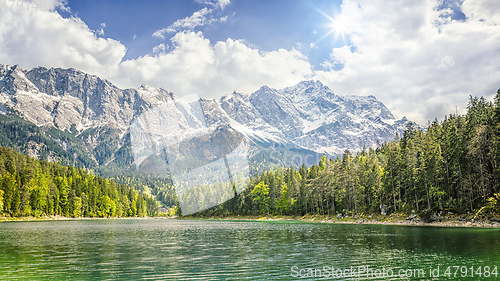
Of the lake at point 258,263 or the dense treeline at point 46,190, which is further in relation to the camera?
the dense treeline at point 46,190

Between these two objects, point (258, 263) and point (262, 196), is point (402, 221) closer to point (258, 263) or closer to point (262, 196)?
point (258, 263)

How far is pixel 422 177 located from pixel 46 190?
129719 mm

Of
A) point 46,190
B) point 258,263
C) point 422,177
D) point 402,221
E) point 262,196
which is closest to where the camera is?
point 258,263

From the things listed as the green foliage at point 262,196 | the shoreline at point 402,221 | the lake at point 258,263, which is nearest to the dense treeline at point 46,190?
the green foliage at point 262,196

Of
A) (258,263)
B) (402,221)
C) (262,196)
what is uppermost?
(262,196)

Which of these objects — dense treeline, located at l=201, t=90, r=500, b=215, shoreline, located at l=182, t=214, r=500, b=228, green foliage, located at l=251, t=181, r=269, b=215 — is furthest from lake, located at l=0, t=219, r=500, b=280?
green foliage, located at l=251, t=181, r=269, b=215

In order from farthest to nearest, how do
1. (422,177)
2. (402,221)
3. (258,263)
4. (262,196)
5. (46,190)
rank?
(262,196) < (46,190) < (402,221) < (422,177) < (258,263)

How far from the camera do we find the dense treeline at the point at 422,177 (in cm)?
6988

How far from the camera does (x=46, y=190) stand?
409 ft

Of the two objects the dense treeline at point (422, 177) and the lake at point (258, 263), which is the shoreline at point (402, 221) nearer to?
the dense treeline at point (422, 177)

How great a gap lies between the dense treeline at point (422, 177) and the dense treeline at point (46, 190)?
9145cm

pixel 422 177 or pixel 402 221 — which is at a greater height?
pixel 422 177

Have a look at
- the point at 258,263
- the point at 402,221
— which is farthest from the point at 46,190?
the point at 258,263

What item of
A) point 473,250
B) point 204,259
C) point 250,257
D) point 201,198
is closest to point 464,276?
point 473,250
